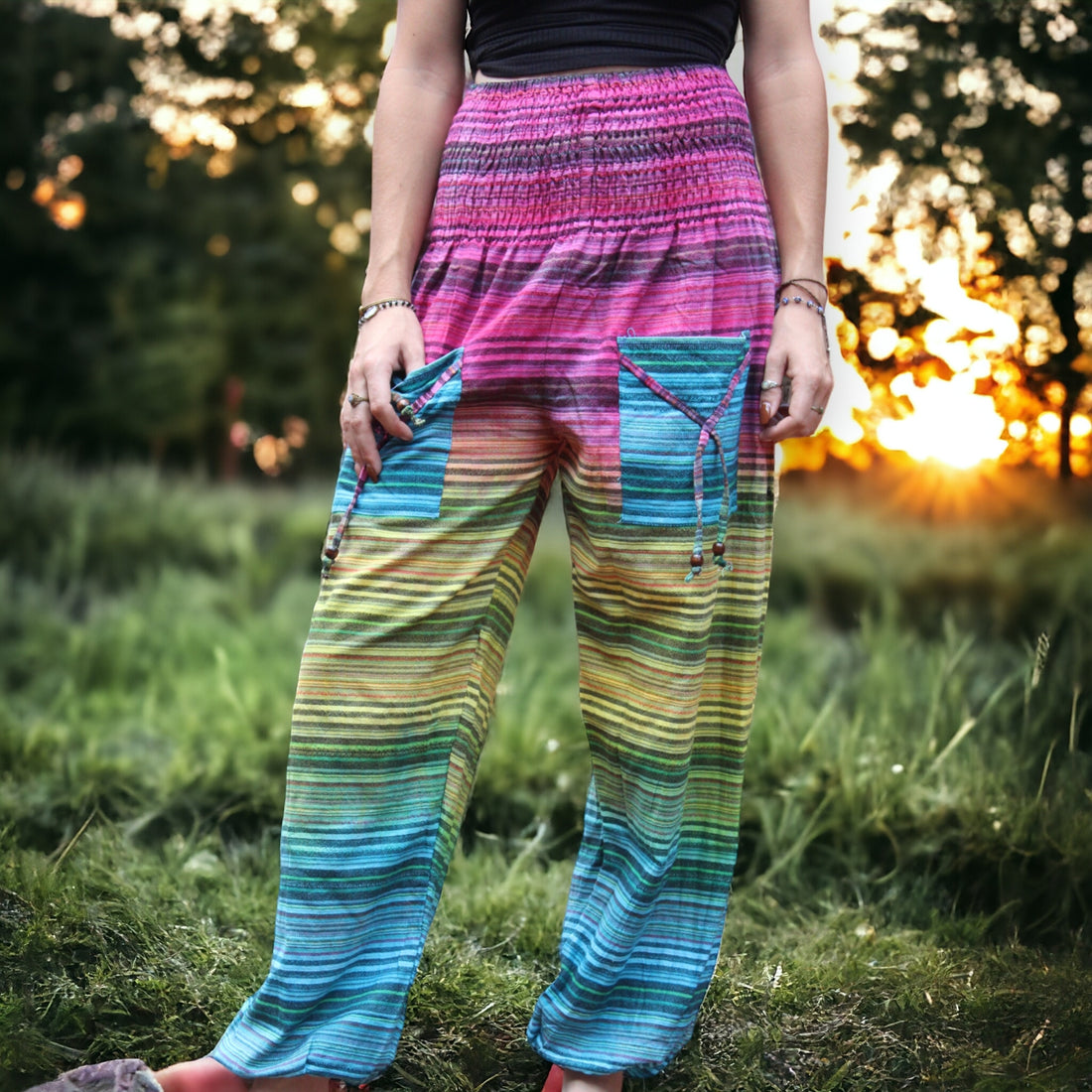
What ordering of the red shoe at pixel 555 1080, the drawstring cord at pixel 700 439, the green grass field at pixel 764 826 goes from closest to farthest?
the drawstring cord at pixel 700 439, the red shoe at pixel 555 1080, the green grass field at pixel 764 826

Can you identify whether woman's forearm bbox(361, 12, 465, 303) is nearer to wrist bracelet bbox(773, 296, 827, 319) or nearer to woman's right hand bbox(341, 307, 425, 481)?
woman's right hand bbox(341, 307, 425, 481)

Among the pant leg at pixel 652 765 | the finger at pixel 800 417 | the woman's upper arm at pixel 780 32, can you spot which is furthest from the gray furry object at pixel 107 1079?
the woman's upper arm at pixel 780 32

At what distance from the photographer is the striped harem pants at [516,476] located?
1.32 metres

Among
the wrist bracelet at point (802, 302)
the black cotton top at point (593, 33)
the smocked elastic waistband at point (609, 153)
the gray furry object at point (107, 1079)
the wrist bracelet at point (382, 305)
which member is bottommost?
the gray furry object at point (107, 1079)

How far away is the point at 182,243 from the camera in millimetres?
5188

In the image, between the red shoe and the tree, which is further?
the tree

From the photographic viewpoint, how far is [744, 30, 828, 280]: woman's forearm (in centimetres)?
138

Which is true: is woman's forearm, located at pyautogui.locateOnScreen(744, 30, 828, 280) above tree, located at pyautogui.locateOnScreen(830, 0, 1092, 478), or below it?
below

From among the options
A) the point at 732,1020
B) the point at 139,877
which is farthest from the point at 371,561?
the point at 139,877

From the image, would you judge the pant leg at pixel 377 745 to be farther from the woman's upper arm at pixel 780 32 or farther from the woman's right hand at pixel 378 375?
the woman's upper arm at pixel 780 32

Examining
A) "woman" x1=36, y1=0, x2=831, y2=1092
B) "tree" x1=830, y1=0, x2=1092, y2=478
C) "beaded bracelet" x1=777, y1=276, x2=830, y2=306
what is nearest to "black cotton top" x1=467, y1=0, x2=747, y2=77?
"woman" x1=36, y1=0, x2=831, y2=1092

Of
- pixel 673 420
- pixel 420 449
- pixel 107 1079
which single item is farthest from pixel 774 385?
pixel 107 1079

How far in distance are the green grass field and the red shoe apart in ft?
0.25

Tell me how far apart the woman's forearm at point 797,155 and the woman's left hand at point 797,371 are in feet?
0.22
